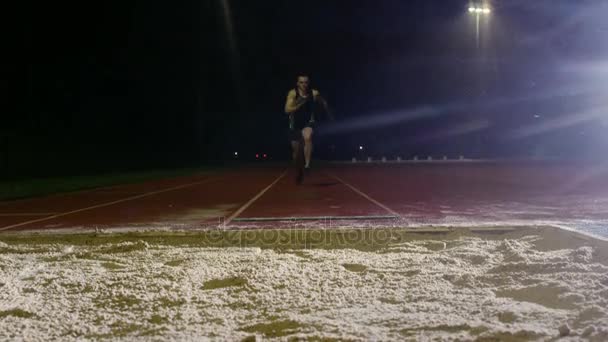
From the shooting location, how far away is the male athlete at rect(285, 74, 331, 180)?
891 cm

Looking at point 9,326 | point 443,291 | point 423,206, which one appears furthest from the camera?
point 423,206

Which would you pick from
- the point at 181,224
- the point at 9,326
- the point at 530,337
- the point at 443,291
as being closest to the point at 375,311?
the point at 443,291

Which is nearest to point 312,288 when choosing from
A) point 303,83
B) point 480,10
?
point 303,83

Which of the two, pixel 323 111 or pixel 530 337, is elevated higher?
pixel 323 111

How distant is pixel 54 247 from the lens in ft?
24.6

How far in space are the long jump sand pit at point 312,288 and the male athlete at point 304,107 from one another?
2304 mm

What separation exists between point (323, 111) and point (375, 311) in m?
5.05

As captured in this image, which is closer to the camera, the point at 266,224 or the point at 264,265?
the point at 264,265

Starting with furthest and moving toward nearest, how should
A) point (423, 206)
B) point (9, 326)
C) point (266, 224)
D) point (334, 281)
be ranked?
point (423, 206) < point (266, 224) < point (334, 281) < point (9, 326)

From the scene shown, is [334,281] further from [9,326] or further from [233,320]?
[9,326]

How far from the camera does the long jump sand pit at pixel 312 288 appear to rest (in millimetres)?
4312

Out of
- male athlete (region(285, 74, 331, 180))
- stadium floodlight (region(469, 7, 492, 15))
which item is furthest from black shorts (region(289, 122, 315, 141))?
stadium floodlight (region(469, 7, 492, 15))

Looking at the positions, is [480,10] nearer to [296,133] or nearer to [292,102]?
[296,133]

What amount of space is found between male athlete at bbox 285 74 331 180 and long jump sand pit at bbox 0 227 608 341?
2304 mm
